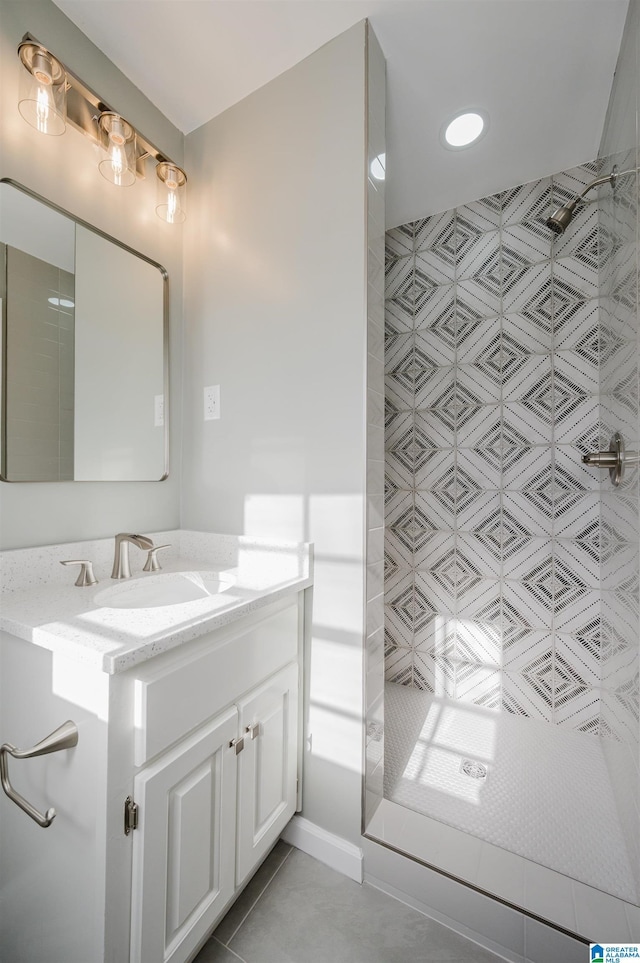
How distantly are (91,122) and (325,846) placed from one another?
2.29 metres

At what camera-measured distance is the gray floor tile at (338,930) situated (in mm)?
968

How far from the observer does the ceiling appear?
3.89 feet

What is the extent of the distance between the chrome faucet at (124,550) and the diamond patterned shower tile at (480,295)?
1.72 metres

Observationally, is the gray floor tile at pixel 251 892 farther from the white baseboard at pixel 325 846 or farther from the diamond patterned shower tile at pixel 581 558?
the diamond patterned shower tile at pixel 581 558

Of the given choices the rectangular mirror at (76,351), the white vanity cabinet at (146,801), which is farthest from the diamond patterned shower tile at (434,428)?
the white vanity cabinet at (146,801)

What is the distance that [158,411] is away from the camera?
151cm

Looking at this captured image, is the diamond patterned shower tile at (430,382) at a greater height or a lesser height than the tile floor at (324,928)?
greater

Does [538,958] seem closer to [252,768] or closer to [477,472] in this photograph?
[252,768]

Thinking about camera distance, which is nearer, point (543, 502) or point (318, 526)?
point (318, 526)

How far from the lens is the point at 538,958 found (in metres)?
0.95

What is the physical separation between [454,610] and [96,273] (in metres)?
1.99

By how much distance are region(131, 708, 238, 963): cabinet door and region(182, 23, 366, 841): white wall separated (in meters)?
0.37

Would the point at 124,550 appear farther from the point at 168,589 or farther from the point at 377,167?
the point at 377,167

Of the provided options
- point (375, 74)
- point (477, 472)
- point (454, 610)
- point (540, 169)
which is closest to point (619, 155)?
point (540, 169)
